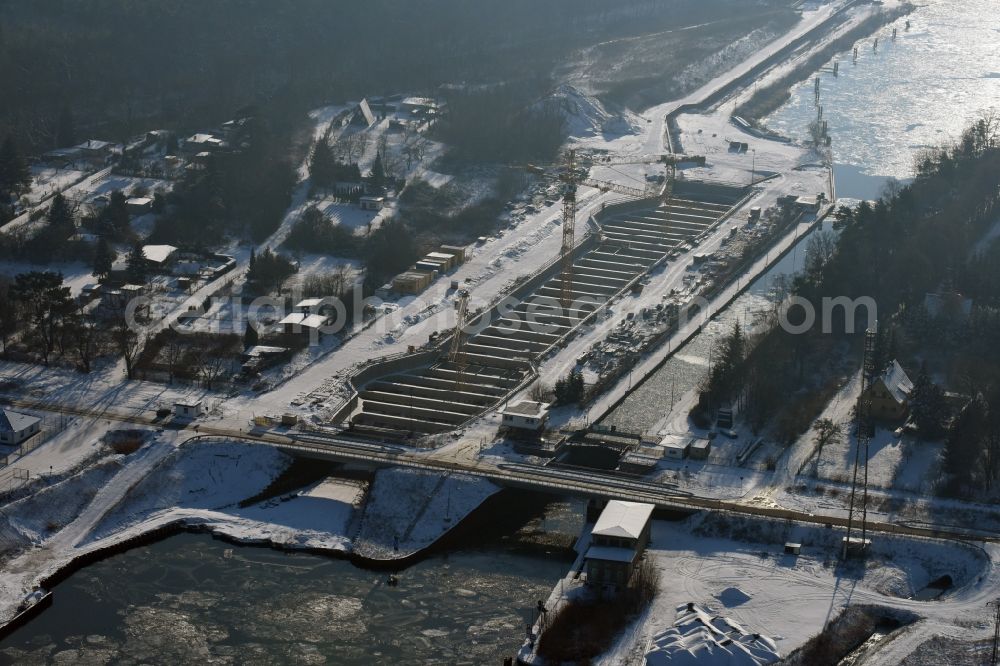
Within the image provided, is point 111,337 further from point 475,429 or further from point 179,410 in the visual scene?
point 475,429

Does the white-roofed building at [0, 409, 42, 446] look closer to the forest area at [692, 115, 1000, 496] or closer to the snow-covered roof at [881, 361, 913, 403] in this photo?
the forest area at [692, 115, 1000, 496]

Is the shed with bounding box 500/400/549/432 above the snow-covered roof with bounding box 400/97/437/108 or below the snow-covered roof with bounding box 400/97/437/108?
below

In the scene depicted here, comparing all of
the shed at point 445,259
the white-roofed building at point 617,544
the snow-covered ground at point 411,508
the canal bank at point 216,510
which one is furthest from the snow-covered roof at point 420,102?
the white-roofed building at point 617,544

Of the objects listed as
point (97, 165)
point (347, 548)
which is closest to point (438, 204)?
point (97, 165)

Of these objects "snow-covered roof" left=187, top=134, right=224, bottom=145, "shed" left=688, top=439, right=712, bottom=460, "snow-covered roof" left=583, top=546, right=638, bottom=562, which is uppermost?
"snow-covered roof" left=187, top=134, right=224, bottom=145

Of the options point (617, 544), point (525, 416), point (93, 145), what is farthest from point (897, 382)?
point (93, 145)

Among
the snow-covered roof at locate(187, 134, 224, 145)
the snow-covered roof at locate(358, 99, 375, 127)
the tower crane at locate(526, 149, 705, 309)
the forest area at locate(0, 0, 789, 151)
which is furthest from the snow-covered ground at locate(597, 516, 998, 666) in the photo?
the forest area at locate(0, 0, 789, 151)

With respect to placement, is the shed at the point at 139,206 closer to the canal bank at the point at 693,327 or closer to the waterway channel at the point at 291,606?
the canal bank at the point at 693,327
